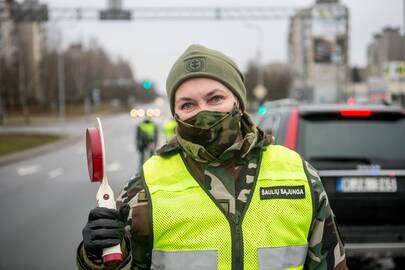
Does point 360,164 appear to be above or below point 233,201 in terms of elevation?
below

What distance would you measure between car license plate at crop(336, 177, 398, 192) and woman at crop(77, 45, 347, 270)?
259cm

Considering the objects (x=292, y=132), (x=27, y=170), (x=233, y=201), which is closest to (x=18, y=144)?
(x=27, y=170)

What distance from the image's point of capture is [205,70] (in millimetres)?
2092

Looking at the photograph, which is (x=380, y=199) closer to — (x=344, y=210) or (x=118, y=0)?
(x=344, y=210)

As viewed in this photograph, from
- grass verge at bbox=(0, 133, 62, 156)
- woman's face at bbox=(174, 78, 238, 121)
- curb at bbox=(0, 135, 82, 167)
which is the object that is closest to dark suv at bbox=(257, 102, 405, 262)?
woman's face at bbox=(174, 78, 238, 121)

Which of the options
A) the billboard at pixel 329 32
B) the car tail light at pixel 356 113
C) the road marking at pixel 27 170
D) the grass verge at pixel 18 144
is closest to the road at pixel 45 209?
the road marking at pixel 27 170

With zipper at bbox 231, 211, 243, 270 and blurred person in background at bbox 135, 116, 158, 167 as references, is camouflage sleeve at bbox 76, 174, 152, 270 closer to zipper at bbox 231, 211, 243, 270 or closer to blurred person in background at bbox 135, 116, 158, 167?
zipper at bbox 231, 211, 243, 270

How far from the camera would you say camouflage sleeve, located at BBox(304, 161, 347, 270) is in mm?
2008

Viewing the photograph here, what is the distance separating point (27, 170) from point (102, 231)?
15988 millimetres

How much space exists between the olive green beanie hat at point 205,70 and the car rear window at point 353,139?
8.62ft

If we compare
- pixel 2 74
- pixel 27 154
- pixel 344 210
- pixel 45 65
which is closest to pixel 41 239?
pixel 344 210

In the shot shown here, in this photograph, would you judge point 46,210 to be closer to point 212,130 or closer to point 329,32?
point 212,130

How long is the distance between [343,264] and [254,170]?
1.60 ft

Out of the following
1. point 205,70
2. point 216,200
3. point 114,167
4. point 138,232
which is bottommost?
point 114,167
